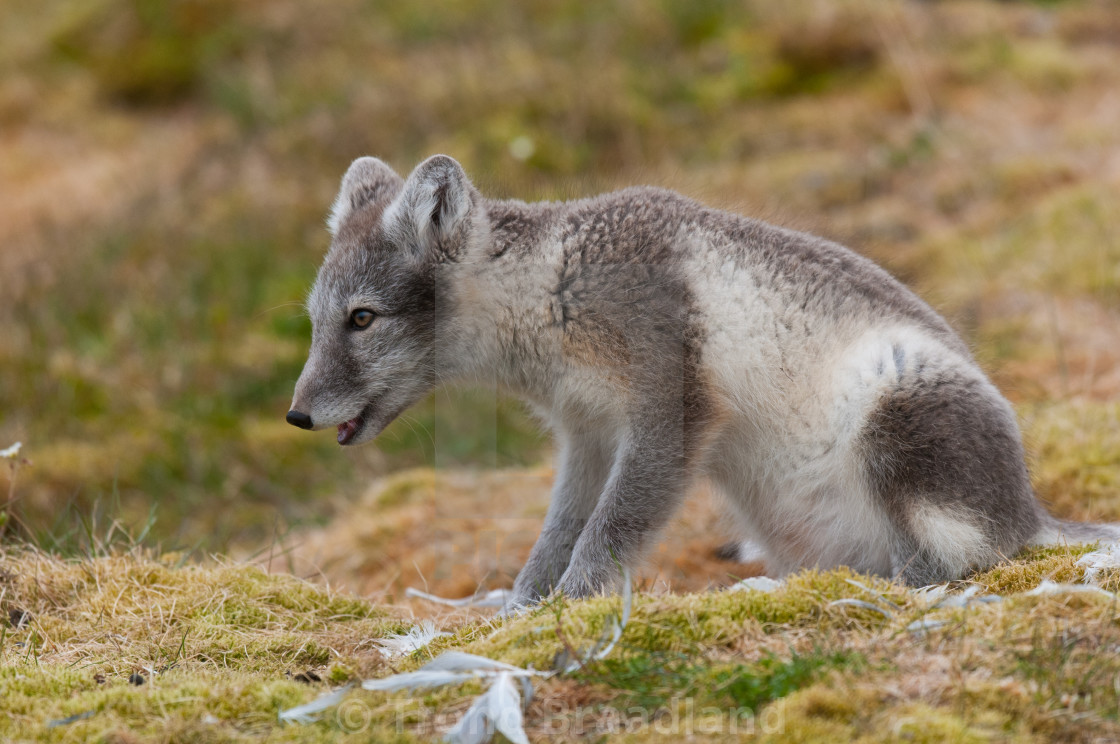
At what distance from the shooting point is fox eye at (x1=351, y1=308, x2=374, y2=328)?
15.9 feet

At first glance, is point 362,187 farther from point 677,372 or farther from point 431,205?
point 677,372

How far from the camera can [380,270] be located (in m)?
4.85

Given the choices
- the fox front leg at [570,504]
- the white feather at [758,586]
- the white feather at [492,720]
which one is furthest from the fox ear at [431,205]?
the white feather at [492,720]

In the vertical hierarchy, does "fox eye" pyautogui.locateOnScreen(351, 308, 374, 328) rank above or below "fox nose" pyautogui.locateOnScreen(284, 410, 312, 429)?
above

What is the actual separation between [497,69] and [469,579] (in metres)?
8.56

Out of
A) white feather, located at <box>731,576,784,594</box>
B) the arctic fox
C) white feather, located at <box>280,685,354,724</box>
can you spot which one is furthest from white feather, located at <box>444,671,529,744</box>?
the arctic fox

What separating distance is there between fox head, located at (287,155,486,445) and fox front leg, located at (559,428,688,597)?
1110 mm

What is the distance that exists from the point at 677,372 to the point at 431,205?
4.60ft

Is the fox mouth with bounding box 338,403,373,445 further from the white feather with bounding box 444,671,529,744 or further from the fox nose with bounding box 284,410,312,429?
the white feather with bounding box 444,671,529,744

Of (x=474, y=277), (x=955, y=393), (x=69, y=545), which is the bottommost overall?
(x=69, y=545)

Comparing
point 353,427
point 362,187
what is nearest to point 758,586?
point 353,427

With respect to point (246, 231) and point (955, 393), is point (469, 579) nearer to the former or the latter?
point (955, 393)

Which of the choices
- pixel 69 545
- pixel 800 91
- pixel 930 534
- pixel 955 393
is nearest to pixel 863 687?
pixel 930 534

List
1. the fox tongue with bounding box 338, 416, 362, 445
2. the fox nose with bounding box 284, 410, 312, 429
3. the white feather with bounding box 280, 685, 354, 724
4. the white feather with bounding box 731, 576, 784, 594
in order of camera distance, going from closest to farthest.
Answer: the white feather with bounding box 280, 685, 354, 724, the white feather with bounding box 731, 576, 784, 594, the fox nose with bounding box 284, 410, 312, 429, the fox tongue with bounding box 338, 416, 362, 445
